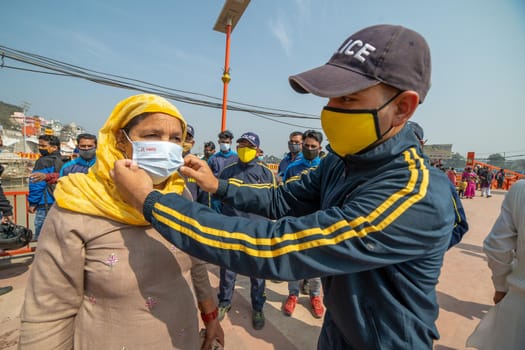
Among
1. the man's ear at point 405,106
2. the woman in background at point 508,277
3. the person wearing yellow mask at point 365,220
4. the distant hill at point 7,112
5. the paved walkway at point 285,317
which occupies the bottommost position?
the paved walkway at point 285,317

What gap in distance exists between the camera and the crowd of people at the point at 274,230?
0.82 m

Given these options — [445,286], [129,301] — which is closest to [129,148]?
[129,301]

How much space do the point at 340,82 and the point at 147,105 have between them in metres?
0.89

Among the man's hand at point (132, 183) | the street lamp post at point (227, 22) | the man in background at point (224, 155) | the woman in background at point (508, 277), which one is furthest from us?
the street lamp post at point (227, 22)

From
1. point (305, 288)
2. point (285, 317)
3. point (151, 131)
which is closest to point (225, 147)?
point (305, 288)

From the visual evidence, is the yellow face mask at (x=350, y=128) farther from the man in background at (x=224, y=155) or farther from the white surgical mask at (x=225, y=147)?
the white surgical mask at (x=225, y=147)

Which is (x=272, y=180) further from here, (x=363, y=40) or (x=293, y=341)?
(x=363, y=40)

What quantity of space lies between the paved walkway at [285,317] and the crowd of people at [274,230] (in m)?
1.51

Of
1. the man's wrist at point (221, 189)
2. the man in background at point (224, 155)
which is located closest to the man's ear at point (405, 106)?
the man's wrist at point (221, 189)

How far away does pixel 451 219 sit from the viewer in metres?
0.88

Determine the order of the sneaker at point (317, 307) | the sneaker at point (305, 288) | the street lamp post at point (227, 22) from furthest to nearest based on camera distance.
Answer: the street lamp post at point (227, 22) < the sneaker at point (305, 288) < the sneaker at point (317, 307)

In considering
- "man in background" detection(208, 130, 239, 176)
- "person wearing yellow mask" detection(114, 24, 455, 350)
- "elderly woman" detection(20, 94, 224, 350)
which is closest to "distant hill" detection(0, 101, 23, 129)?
"man in background" detection(208, 130, 239, 176)

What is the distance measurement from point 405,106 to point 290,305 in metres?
2.98

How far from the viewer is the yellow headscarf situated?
1.11 m
